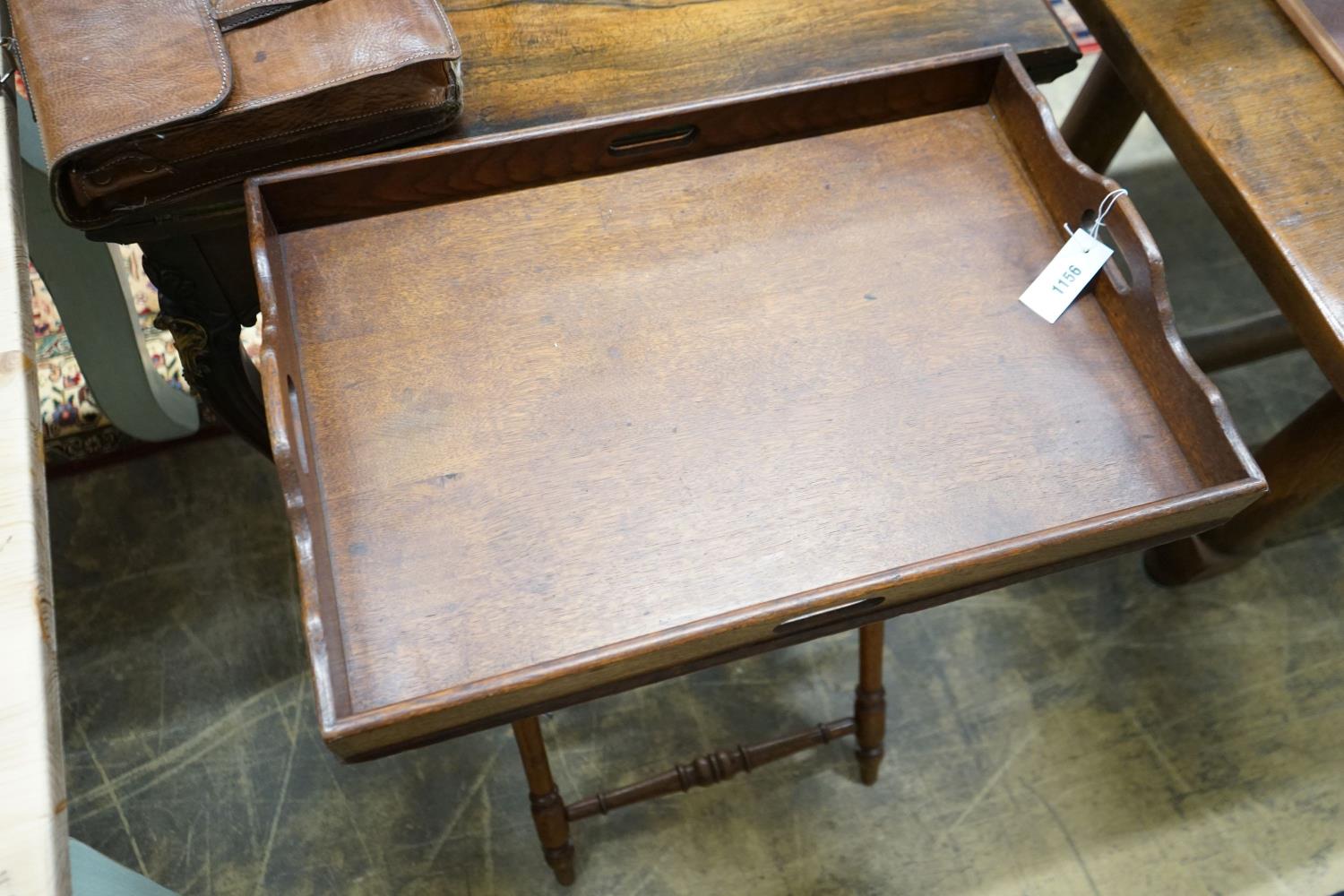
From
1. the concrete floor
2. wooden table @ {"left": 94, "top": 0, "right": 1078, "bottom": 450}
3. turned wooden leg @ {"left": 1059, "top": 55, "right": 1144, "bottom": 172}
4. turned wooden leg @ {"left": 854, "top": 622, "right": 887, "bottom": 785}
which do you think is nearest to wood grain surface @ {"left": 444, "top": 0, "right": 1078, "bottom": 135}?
wooden table @ {"left": 94, "top": 0, "right": 1078, "bottom": 450}

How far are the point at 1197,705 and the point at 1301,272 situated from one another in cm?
83

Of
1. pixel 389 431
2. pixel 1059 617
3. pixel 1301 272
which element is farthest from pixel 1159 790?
pixel 389 431

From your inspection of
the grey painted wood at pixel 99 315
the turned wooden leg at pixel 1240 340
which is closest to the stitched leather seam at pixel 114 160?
the grey painted wood at pixel 99 315

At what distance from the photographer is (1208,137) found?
107cm

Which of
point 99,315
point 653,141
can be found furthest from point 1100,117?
point 99,315

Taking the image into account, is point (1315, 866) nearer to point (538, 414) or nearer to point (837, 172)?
point (837, 172)

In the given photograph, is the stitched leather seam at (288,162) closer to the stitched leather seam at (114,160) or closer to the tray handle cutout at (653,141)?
the stitched leather seam at (114,160)

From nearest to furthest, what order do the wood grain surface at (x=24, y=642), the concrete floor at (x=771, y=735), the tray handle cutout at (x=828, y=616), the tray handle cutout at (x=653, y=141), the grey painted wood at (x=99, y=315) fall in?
the wood grain surface at (x=24, y=642) < the tray handle cutout at (x=828, y=616) < the tray handle cutout at (x=653, y=141) < the grey painted wood at (x=99, y=315) < the concrete floor at (x=771, y=735)

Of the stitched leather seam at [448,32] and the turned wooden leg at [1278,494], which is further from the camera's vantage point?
the turned wooden leg at [1278,494]

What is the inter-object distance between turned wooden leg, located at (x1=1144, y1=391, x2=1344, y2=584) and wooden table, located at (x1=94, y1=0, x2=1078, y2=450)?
0.56 meters

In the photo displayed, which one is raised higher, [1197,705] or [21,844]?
[21,844]

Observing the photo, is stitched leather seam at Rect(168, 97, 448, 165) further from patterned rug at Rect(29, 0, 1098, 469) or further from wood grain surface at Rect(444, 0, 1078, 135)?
patterned rug at Rect(29, 0, 1098, 469)

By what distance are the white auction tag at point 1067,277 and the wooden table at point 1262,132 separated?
0.53 feet

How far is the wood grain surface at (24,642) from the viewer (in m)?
0.68
